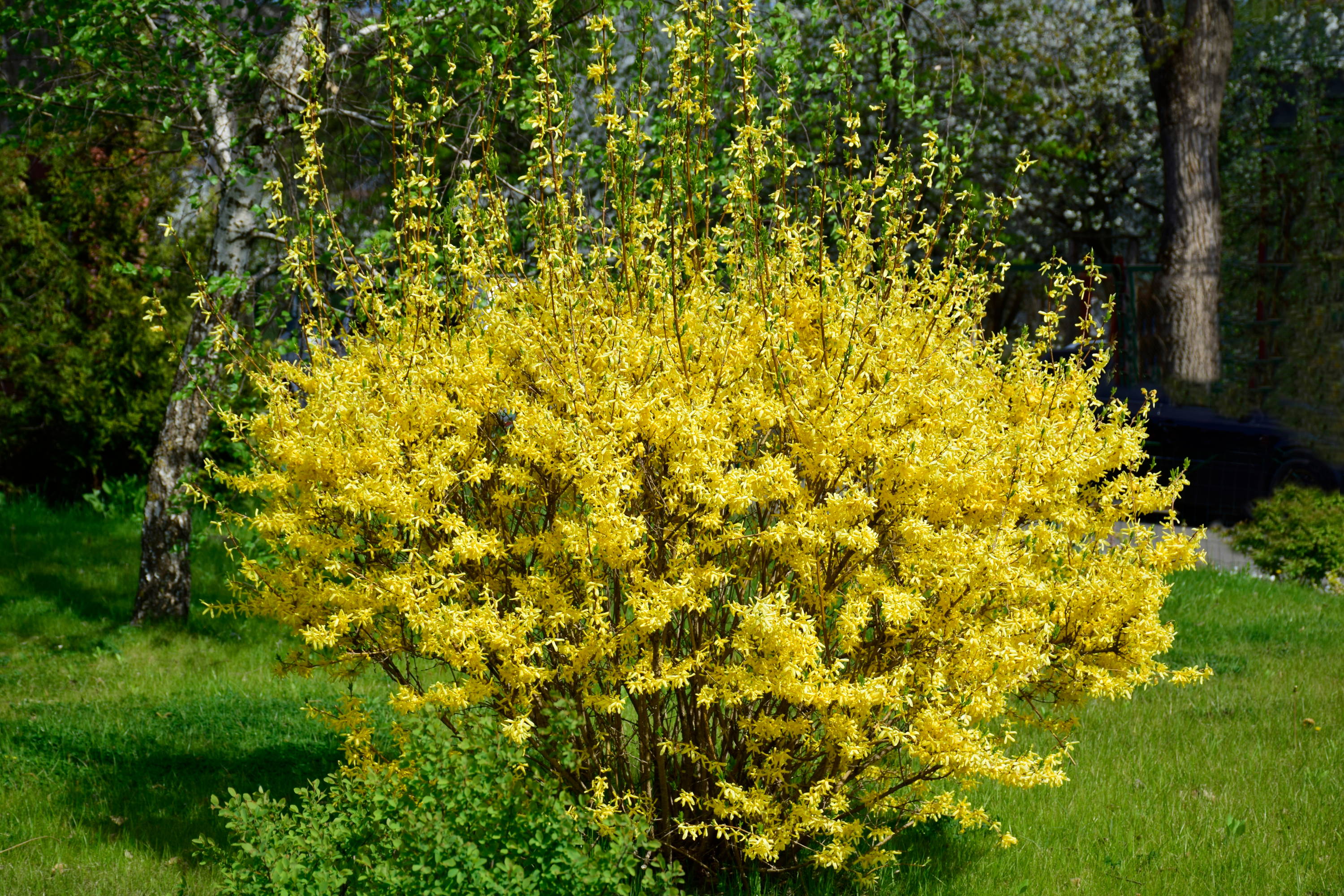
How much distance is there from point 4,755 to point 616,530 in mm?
3837

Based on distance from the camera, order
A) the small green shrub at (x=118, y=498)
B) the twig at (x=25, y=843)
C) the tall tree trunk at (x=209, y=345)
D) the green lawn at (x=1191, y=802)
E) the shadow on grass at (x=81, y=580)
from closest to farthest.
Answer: the green lawn at (x=1191, y=802) → the twig at (x=25, y=843) → the tall tree trunk at (x=209, y=345) → the shadow on grass at (x=81, y=580) → the small green shrub at (x=118, y=498)

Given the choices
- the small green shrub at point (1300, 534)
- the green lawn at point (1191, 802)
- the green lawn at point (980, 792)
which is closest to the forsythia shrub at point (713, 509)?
the green lawn at point (1191, 802)

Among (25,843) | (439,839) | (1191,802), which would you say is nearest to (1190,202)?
(1191,802)

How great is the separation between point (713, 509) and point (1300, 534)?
8.03m

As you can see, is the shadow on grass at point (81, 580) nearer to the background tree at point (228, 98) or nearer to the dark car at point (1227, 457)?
the background tree at point (228, 98)

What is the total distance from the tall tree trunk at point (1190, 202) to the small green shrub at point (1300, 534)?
291cm

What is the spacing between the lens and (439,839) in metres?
3.00

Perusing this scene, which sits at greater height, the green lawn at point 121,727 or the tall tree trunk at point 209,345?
the tall tree trunk at point 209,345

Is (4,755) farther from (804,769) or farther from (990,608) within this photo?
A: (990,608)

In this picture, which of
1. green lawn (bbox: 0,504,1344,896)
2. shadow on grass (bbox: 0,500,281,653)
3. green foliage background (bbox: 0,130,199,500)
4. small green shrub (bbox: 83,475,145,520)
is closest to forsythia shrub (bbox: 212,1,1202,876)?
green lawn (bbox: 0,504,1344,896)

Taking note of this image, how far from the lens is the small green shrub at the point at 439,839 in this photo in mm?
3010

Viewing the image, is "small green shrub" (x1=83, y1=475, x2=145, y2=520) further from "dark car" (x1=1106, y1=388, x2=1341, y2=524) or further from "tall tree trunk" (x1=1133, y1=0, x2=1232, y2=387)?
"tall tree trunk" (x1=1133, y1=0, x2=1232, y2=387)

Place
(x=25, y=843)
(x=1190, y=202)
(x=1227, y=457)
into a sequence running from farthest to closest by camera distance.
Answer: (x=1190, y=202) < (x=1227, y=457) < (x=25, y=843)

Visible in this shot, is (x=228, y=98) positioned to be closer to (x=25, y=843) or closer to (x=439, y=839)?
(x=25, y=843)
